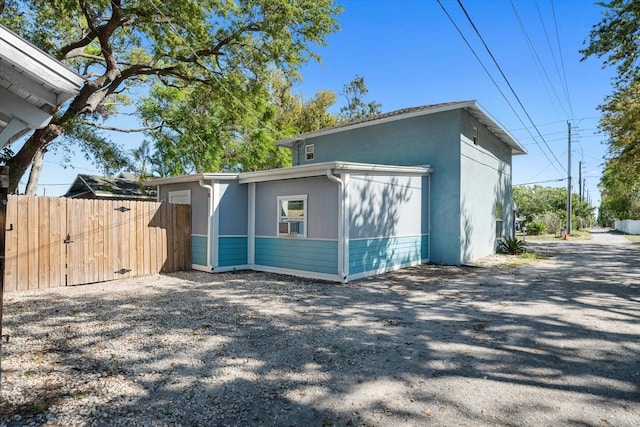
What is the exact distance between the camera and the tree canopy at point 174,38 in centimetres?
1035

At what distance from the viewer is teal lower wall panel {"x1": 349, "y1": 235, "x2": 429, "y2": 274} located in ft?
29.5

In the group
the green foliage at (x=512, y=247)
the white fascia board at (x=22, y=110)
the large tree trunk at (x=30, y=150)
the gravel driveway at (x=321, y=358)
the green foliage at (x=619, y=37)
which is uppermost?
the green foliage at (x=619, y=37)

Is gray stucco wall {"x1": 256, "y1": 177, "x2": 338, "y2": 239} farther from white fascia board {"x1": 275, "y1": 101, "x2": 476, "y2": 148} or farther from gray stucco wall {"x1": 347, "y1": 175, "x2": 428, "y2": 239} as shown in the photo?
white fascia board {"x1": 275, "y1": 101, "x2": 476, "y2": 148}

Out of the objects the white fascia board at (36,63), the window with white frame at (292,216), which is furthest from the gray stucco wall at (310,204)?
the white fascia board at (36,63)

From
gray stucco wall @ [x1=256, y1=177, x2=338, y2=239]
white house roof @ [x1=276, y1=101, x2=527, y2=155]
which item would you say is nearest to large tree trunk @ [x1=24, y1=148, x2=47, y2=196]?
white house roof @ [x1=276, y1=101, x2=527, y2=155]

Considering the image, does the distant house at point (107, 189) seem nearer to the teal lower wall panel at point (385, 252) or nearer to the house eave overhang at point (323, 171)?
the house eave overhang at point (323, 171)

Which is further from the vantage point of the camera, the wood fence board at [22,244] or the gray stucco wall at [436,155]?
the gray stucco wall at [436,155]

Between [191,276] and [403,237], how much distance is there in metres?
6.19

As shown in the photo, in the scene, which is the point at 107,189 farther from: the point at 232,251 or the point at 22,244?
the point at 22,244

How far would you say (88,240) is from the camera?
27.8 feet

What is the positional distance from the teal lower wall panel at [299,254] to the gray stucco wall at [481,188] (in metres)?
5.10

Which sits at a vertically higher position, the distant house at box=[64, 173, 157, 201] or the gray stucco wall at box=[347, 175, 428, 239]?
the distant house at box=[64, 173, 157, 201]

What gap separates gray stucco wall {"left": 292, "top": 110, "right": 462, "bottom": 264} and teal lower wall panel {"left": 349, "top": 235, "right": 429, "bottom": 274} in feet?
2.22

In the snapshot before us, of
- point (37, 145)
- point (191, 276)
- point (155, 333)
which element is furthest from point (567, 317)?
point (37, 145)
